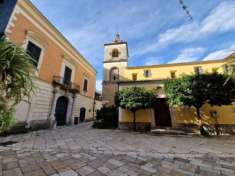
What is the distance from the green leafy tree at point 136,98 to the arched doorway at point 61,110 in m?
6.16

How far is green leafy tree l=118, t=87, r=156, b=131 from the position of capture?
859 cm

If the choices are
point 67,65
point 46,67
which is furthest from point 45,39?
point 67,65

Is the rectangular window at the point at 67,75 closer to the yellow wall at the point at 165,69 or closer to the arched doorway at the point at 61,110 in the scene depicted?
the arched doorway at the point at 61,110

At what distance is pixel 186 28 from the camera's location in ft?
6.28

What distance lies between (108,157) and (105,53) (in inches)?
623

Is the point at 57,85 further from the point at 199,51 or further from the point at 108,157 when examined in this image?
the point at 199,51

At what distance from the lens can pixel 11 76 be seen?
190cm

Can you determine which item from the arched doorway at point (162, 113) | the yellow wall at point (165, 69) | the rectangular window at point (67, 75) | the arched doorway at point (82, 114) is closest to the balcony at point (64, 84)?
the rectangular window at point (67, 75)

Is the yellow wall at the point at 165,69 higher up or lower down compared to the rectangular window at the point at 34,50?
higher up

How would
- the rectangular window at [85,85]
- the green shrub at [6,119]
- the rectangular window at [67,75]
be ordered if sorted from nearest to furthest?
the green shrub at [6,119], the rectangular window at [67,75], the rectangular window at [85,85]

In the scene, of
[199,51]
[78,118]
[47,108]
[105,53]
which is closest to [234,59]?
[199,51]

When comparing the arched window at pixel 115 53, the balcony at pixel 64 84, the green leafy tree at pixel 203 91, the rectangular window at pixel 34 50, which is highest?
the arched window at pixel 115 53

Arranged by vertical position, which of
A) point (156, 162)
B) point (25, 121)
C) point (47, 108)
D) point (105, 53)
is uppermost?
point (105, 53)

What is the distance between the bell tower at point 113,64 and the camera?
1599cm
